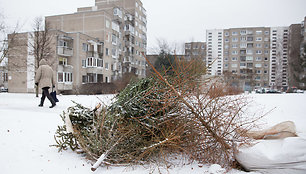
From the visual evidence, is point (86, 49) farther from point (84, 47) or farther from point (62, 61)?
point (62, 61)

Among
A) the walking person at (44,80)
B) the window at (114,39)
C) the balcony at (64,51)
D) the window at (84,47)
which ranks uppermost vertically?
the window at (114,39)

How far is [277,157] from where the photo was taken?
2262mm

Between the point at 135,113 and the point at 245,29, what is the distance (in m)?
81.2

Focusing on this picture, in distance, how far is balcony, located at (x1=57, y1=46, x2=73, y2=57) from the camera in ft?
87.3

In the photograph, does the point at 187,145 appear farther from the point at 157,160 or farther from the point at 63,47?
the point at 63,47

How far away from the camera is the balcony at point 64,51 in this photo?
26609 millimetres

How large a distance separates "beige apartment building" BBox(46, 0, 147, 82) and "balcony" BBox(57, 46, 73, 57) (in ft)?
13.2

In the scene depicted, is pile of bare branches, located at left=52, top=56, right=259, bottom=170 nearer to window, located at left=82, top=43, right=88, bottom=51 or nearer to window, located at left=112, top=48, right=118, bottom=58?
window, located at left=82, top=43, right=88, bottom=51

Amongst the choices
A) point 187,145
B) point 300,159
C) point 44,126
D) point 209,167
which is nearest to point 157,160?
point 187,145

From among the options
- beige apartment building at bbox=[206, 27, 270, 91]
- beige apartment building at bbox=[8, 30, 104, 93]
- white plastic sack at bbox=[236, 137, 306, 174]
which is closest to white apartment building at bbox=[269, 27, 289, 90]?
beige apartment building at bbox=[206, 27, 270, 91]

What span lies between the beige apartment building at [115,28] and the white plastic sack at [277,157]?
2711 centimetres

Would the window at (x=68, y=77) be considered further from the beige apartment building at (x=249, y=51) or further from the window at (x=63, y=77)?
the beige apartment building at (x=249, y=51)

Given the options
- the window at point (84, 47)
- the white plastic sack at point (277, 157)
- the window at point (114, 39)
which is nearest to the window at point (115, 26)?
the window at point (114, 39)

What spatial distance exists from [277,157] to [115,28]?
127ft
